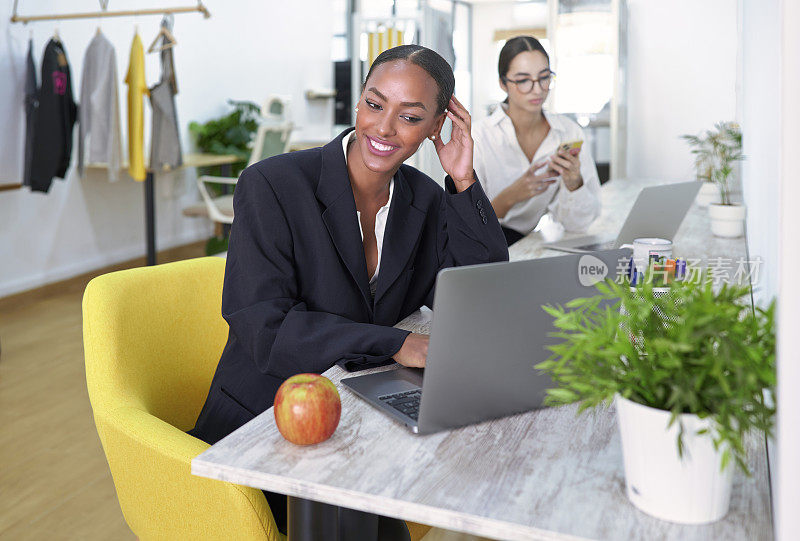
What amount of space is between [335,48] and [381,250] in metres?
7.58

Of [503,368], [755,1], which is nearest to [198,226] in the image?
[755,1]

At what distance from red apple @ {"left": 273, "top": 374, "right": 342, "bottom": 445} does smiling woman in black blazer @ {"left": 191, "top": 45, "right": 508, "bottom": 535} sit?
285 mm

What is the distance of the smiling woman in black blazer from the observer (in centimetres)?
129

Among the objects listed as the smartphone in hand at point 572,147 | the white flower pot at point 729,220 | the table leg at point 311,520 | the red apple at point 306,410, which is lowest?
the table leg at point 311,520

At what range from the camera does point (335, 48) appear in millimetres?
8641

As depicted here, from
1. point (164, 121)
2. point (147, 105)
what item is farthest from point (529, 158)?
point (147, 105)

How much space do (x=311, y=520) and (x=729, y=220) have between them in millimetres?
2041

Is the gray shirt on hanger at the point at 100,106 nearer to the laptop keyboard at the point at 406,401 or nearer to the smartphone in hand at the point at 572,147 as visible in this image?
the smartphone in hand at the point at 572,147

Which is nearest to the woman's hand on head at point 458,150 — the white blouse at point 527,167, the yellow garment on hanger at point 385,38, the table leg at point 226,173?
the white blouse at point 527,167

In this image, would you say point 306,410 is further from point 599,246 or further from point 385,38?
point 385,38

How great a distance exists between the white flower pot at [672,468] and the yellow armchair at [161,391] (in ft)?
2.00

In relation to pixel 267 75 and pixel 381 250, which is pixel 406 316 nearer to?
pixel 381 250

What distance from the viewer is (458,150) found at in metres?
1.61

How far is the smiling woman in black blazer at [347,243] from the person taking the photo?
1.29 metres
